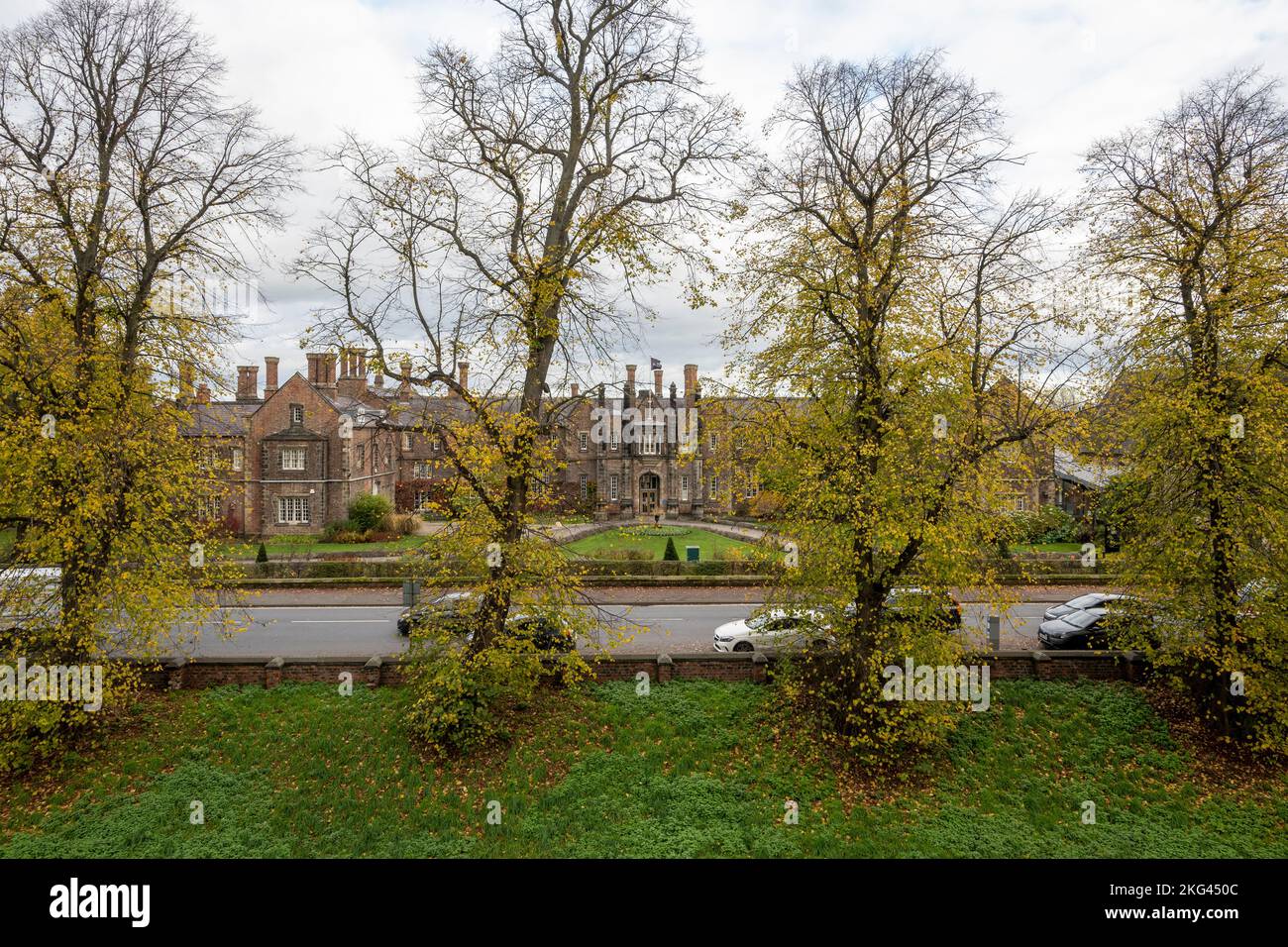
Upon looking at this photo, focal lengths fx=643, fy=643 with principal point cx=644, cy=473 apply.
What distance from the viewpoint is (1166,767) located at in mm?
13008

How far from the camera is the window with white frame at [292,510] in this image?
42.2 m

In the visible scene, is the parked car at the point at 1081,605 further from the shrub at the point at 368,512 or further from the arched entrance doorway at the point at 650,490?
the arched entrance doorway at the point at 650,490

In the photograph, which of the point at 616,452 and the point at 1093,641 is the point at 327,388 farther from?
the point at 1093,641

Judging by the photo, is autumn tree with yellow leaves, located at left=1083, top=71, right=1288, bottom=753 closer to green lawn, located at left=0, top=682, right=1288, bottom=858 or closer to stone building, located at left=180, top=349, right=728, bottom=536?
green lawn, located at left=0, top=682, right=1288, bottom=858

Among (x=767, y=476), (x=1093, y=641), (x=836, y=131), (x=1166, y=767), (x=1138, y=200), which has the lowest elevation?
(x=1166, y=767)

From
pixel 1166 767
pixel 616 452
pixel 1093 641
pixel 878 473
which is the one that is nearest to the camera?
pixel 878 473

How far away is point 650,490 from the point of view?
57.9 metres

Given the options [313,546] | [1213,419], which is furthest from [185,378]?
[313,546]

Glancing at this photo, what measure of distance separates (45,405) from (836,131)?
16325mm

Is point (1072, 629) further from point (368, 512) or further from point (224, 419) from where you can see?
point (224, 419)

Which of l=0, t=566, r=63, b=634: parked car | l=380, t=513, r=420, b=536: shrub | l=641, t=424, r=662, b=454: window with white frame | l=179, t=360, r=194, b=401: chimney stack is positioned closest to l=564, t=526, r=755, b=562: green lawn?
l=380, t=513, r=420, b=536: shrub
